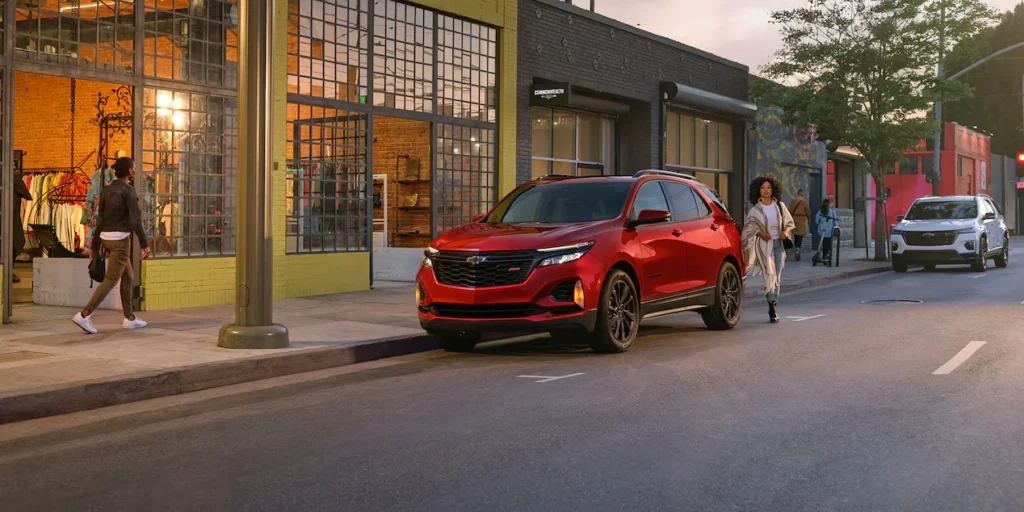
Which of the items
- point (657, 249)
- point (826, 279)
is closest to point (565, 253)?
point (657, 249)

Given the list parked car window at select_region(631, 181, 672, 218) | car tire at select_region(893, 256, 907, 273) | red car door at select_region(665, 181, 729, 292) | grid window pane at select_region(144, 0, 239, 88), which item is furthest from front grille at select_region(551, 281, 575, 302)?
car tire at select_region(893, 256, 907, 273)

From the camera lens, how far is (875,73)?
95.0 ft

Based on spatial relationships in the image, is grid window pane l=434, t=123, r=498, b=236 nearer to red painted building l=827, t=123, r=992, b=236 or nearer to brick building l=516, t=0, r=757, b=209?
brick building l=516, t=0, r=757, b=209

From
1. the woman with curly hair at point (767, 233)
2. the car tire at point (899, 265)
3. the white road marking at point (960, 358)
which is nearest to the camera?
the white road marking at point (960, 358)

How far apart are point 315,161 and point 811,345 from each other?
8.67 meters

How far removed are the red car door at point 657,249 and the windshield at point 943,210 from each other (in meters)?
16.7

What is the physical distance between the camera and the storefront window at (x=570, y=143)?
23.1 meters

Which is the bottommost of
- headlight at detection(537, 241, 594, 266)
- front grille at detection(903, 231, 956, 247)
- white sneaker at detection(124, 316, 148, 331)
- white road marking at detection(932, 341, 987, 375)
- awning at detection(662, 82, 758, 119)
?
white road marking at detection(932, 341, 987, 375)

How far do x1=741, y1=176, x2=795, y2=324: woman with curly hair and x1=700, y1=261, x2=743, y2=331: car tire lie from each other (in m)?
0.45

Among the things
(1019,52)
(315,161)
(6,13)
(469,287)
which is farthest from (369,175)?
(1019,52)

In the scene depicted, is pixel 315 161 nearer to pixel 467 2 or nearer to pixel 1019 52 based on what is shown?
pixel 467 2

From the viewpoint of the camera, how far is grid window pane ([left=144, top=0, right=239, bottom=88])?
47.5 feet

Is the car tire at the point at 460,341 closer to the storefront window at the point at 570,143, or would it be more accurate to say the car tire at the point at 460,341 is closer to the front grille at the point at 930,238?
the storefront window at the point at 570,143

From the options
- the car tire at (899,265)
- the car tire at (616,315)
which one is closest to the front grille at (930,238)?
the car tire at (899,265)
